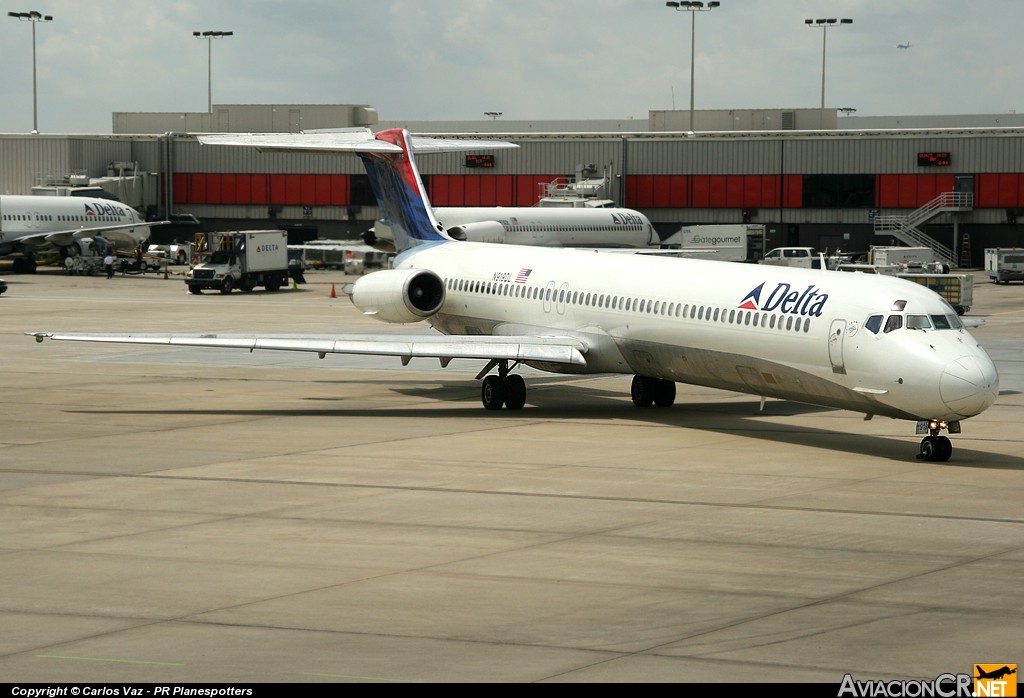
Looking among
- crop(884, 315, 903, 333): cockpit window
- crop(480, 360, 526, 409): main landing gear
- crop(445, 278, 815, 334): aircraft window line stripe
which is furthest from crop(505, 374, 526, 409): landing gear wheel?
crop(884, 315, 903, 333): cockpit window

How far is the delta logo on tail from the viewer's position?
23.0m

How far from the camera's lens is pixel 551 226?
2940 inches

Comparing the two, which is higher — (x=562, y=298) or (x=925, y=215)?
(x=925, y=215)

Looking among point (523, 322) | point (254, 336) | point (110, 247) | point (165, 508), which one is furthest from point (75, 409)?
point (110, 247)

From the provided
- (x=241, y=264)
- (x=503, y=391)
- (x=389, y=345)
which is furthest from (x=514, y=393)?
(x=241, y=264)

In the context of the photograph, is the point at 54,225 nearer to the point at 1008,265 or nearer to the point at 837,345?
the point at 1008,265

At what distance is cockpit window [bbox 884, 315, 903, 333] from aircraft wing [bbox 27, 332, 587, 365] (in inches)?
284

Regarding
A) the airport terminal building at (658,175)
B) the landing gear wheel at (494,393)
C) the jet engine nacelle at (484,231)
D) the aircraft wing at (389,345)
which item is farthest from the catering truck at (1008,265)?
the landing gear wheel at (494,393)

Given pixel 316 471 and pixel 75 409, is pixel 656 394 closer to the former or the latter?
pixel 316 471

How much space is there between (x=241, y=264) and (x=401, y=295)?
123 feet

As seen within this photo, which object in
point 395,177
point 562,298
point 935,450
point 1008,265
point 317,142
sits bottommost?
point 935,450

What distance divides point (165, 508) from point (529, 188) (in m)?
78.3

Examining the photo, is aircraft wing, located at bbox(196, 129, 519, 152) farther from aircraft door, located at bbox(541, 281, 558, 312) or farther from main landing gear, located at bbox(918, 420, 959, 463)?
main landing gear, located at bbox(918, 420, 959, 463)

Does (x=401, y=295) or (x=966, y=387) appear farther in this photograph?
(x=401, y=295)
